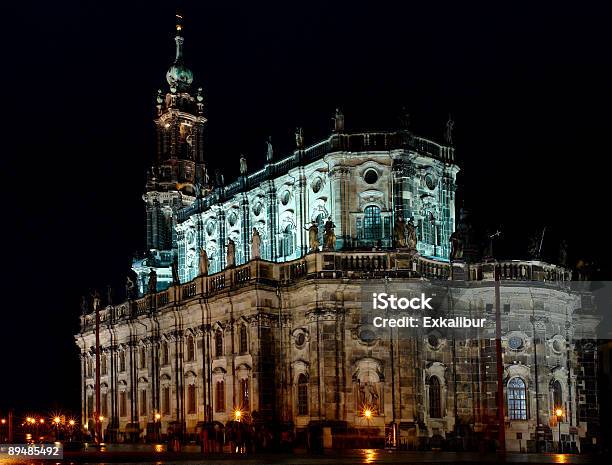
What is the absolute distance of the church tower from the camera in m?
81.1

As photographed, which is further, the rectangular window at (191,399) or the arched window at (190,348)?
the arched window at (190,348)

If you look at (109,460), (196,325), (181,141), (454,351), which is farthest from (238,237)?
(109,460)

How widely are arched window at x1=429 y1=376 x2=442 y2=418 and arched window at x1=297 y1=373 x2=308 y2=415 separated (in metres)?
6.64

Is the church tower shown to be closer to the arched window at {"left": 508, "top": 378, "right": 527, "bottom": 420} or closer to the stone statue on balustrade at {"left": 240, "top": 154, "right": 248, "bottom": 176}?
the stone statue on balustrade at {"left": 240, "top": 154, "right": 248, "bottom": 176}

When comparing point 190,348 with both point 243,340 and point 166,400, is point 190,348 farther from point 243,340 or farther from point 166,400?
point 243,340

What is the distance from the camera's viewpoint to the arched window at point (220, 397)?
63812 mm

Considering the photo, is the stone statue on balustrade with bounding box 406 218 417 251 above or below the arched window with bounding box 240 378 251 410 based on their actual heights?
above

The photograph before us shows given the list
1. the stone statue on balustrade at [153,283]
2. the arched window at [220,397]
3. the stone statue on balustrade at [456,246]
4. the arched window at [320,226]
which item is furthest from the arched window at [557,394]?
the stone statue on balustrade at [153,283]

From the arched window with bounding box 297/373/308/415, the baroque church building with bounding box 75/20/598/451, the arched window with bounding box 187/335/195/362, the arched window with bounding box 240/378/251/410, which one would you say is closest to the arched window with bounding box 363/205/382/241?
the baroque church building with bounding box 75/20/598/451

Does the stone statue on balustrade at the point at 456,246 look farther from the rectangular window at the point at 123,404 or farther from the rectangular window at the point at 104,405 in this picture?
the rectangular window at the point at 104,405

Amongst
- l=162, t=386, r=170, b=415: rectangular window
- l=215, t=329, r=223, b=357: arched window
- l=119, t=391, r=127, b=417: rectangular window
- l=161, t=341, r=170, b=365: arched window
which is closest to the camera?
l=215, t=329, r=223, b=357: arched window

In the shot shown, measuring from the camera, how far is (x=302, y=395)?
194 feet

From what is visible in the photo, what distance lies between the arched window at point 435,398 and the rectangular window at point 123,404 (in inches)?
1045

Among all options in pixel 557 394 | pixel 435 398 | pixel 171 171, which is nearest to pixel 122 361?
pixel 171 171
